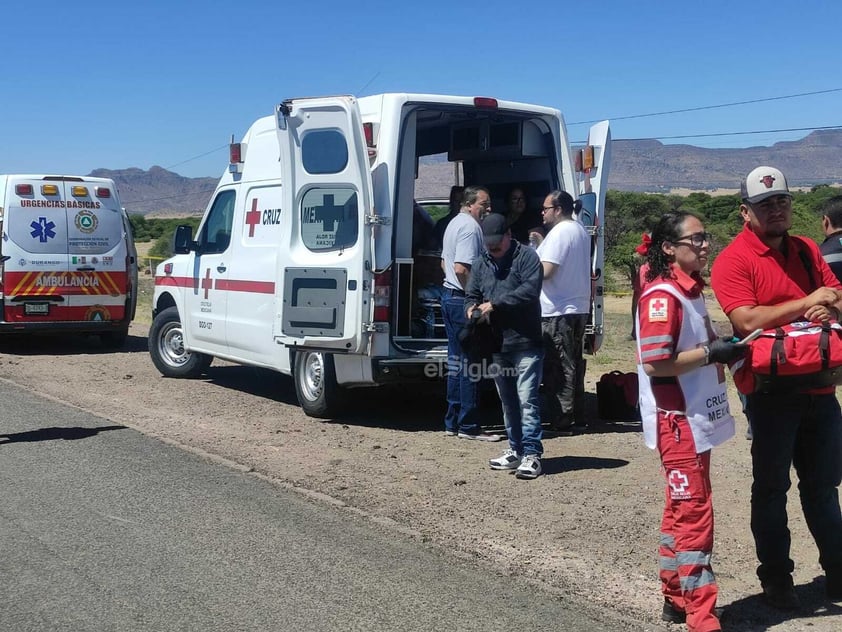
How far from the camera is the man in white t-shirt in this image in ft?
28.5

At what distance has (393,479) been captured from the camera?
7.56 metres

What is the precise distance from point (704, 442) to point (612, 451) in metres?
3.97

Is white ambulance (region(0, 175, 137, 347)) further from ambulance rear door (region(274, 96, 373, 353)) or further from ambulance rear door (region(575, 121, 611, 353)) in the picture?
ambulance rear door (region(575, 121, 611, 353))

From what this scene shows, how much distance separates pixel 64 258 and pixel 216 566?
10708 millimetres

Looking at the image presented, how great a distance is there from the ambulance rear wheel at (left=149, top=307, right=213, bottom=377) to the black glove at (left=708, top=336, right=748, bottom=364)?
8882 millimetres

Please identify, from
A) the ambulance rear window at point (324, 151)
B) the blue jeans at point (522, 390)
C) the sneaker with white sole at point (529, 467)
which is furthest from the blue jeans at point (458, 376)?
the ambulance rear window at point (324, 151)

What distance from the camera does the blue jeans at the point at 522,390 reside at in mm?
7344

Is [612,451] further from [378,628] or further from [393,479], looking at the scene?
[378,628]

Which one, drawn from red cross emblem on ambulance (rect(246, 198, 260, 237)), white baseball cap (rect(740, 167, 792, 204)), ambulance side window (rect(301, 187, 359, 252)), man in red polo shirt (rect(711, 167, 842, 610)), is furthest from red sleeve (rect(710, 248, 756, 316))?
red cross emblem on ambulance (rect(246, 198, 260, 237))

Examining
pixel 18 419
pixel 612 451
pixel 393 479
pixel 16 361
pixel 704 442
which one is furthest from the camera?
pixel 16 361

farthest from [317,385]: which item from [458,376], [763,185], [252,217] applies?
[763,185]

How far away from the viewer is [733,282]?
4707 millimetres

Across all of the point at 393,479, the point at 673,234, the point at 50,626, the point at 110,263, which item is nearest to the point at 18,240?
the point at 110,263

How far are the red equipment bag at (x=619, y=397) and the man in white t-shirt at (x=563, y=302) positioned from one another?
495 mm
